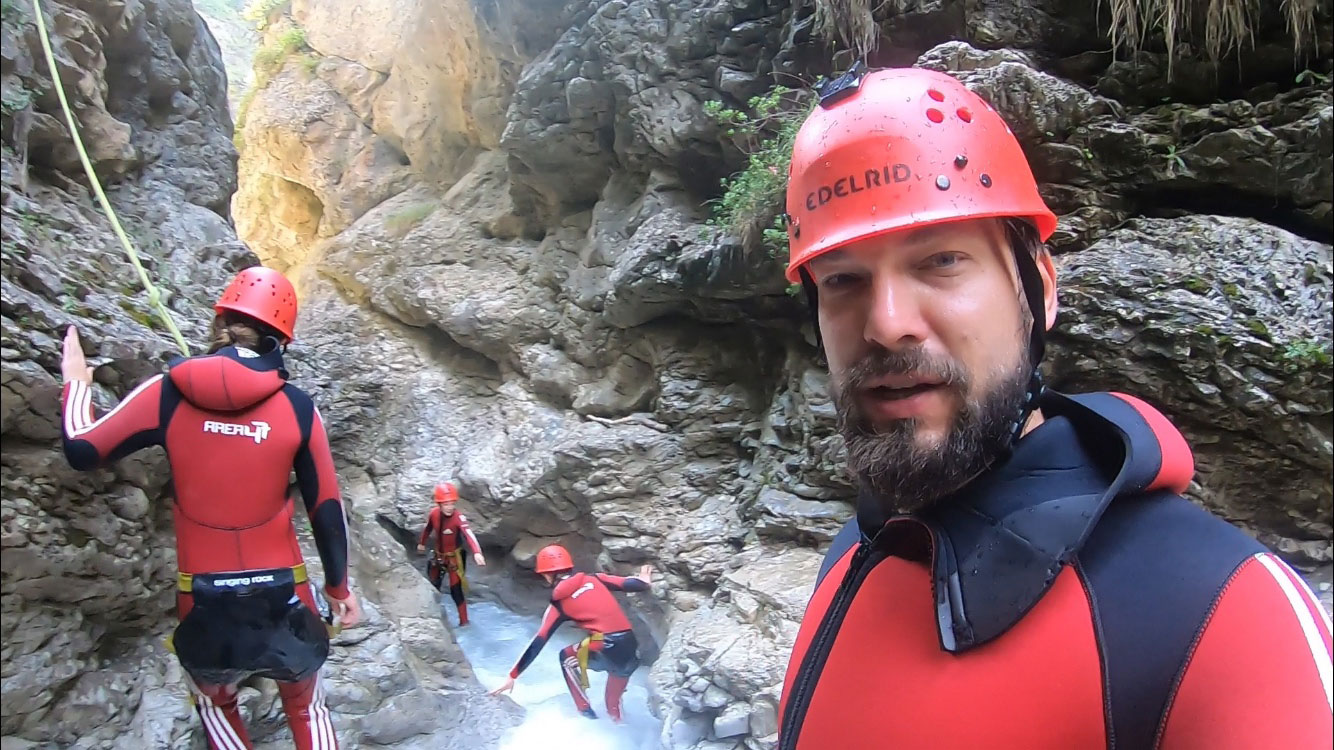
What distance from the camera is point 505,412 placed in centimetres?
741

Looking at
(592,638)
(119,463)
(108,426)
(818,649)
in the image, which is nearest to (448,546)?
(592,638)

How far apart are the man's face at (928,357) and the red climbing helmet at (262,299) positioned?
2.34 metres

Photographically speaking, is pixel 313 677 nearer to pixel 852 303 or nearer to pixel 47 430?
pixel 47 430

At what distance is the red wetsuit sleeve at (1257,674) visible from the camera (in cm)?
67

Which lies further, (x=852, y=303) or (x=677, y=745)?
(x=677, y=745)

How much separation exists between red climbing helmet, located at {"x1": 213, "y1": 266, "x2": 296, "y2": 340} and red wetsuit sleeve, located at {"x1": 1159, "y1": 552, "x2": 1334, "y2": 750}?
111 inches

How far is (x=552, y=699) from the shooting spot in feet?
14.2

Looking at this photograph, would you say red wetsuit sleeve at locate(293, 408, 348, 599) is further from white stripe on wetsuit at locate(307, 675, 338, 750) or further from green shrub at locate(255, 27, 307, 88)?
green shrub at locate(255, 27, 307, 88)

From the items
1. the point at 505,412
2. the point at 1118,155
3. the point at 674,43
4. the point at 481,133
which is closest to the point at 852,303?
the point at 1118,155

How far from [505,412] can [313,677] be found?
4.84 metres

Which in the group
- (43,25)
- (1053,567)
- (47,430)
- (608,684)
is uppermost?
(43,25)

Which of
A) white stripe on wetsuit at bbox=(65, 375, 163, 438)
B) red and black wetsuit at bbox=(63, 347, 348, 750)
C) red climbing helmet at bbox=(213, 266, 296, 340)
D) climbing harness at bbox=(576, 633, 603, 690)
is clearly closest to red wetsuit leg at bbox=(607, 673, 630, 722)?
climbing harness at bbox=(576, 633, 603, 690)

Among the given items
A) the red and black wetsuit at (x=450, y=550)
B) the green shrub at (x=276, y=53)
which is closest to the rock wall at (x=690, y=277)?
the green shrub at (x=276, y=53)

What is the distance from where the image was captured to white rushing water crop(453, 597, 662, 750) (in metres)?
3.81
